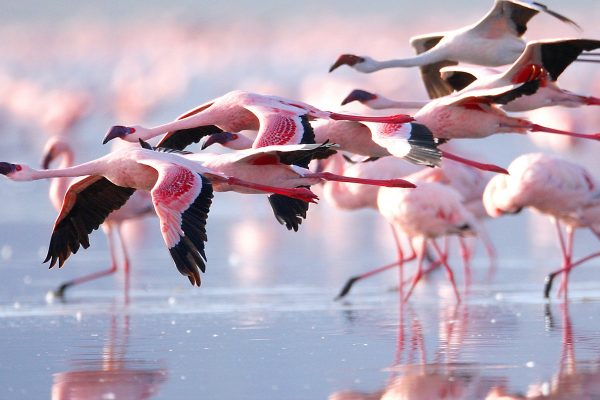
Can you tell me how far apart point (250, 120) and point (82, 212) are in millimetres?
1253

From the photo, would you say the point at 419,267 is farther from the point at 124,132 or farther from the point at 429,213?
the point at 124,132

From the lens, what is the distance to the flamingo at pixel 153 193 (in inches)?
319

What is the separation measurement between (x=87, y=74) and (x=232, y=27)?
6.48m

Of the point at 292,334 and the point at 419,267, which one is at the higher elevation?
the point at 419,267

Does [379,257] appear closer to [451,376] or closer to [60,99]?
[451,376]

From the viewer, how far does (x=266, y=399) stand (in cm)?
689

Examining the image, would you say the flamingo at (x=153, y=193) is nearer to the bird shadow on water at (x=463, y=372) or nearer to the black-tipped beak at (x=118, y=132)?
the black-tipped beak at (x=118, y=132)

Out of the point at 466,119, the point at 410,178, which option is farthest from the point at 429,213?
the point at 466,119

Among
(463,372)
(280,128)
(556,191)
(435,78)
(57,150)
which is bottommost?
(463,372)

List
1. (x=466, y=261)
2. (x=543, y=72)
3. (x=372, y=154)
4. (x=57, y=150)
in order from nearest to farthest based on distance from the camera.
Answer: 1. (x=543, y=72)
2. (x=372, y=154)
3. (x=466, y=261)
4. (x=57, y=150)

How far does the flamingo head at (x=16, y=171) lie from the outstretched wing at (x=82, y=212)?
0.85 feet

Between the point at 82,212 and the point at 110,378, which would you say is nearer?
the point at 110,378

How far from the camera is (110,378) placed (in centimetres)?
757

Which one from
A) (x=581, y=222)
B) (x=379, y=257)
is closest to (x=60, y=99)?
(x=379, y=257)
